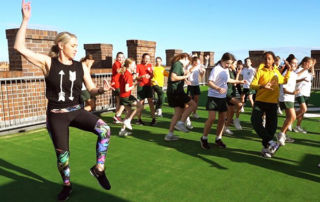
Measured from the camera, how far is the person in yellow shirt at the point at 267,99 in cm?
479

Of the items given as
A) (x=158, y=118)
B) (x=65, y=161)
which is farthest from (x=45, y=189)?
(x=158, y=118)

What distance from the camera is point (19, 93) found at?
22.8 ft

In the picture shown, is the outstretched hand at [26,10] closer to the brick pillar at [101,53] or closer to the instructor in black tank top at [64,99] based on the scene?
the instructor in black tank top at [64,99]

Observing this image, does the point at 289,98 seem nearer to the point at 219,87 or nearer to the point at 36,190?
the point at 219,87

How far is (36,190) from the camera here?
11.9 ft

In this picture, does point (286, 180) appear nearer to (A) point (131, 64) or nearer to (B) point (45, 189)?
(B) point (45, 189)

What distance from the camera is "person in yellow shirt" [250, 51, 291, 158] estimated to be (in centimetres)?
479

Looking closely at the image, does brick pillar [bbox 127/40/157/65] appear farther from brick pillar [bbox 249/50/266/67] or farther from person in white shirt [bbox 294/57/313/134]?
brick pillar [bbox 249/50/266/67]

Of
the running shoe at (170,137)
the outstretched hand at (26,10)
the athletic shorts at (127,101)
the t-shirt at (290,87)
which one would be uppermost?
the outstretched hand at (26,10)

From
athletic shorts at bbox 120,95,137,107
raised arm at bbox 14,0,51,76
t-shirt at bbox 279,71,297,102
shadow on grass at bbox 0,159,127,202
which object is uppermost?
raised arm at bbox 14,0,51,76

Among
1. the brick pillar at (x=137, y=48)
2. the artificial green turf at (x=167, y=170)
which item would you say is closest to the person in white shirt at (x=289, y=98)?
the artificial green turf at (x=167, y=170)

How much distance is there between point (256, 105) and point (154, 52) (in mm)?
7296

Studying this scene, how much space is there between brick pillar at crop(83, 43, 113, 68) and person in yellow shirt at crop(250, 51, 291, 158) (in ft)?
24.0

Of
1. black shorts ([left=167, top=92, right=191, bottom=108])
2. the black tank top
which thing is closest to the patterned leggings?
the black tank top
